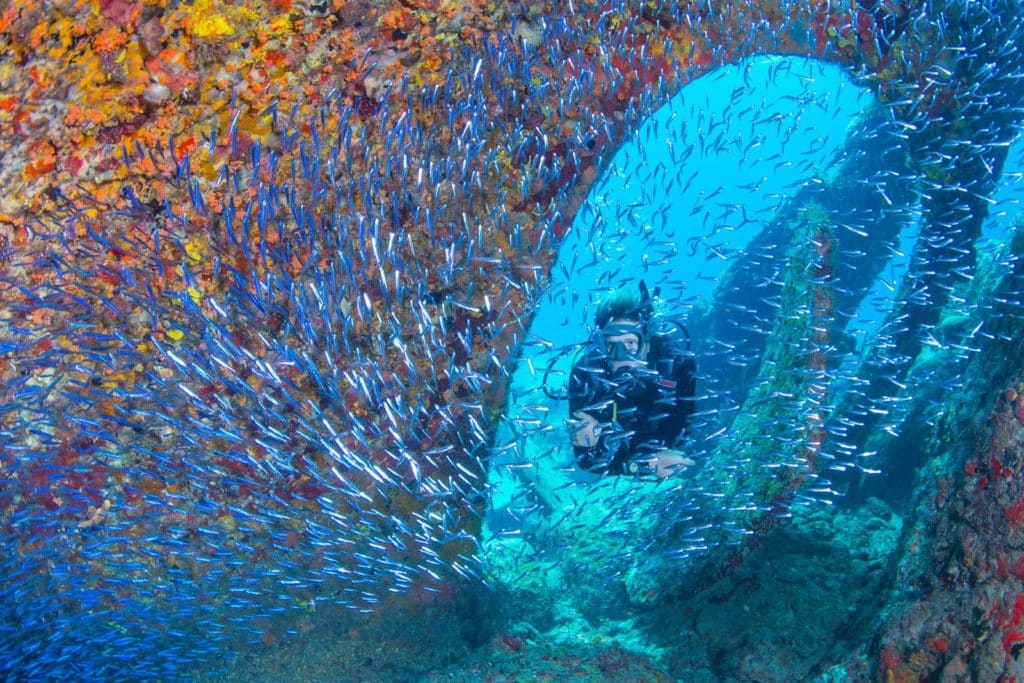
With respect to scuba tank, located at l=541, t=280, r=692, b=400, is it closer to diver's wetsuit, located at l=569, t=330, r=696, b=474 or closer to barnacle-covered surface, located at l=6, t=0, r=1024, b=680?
diver's wetsuit, located at l=569, t=330, r=696, b=474

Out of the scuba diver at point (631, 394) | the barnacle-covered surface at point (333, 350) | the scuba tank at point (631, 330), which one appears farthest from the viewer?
the scuba tank at point (631, 330)

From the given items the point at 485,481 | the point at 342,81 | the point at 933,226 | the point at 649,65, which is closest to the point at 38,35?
the point at 342,81

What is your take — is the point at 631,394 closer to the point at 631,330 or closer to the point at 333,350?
the point at 631,330

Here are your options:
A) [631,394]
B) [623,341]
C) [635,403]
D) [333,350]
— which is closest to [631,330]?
[623,341]

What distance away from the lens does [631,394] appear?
5734mm

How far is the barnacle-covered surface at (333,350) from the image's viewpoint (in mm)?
3496

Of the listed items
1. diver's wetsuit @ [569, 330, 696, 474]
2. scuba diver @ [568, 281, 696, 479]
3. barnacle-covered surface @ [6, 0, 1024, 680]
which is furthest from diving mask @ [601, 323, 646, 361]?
barnacle-covered surface @ [6, 0, 1024, 680]

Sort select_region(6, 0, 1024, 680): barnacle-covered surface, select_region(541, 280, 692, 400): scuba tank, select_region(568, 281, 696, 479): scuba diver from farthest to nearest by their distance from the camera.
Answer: select_region(541, 280, 692, 400): scuba tank → select_region(568, 281, 696, 479): scuba diver → select_region(6, 0, 1024, 680): barnacle-covered surface

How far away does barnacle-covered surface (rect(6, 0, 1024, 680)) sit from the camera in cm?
350

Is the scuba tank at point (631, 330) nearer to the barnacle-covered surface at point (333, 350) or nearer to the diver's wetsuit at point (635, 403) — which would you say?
the diver's wetsuit at point (635, 403)

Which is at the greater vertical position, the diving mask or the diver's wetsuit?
the diving mask

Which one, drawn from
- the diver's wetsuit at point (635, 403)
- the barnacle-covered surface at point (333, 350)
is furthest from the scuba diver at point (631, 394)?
the barnacle-covered surface at point (333, 350)

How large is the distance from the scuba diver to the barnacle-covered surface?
87 cm

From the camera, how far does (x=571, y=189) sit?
5.08 m
